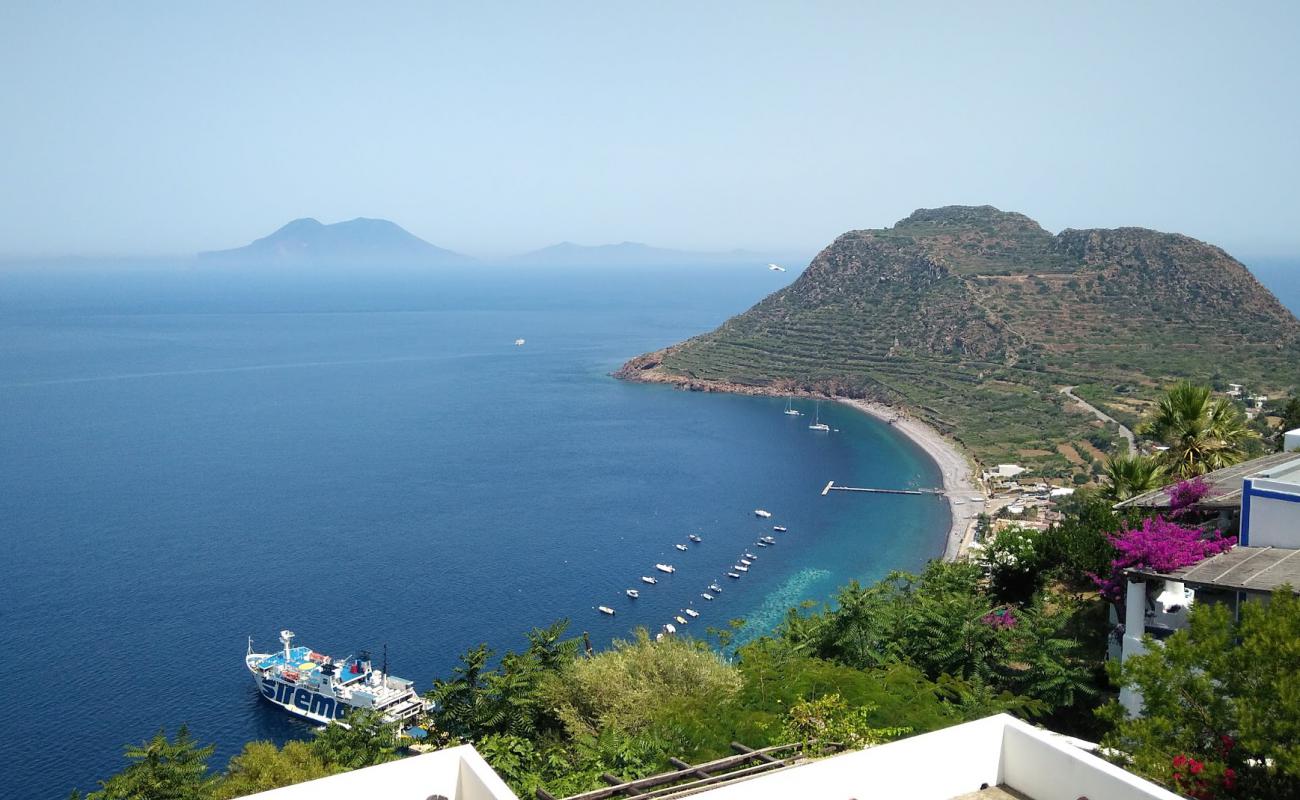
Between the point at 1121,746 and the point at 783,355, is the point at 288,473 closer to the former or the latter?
the point at 783,355

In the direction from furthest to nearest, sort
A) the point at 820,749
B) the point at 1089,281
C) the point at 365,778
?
the point at 1089,281 → the point at 820,749 → the point at 365,778

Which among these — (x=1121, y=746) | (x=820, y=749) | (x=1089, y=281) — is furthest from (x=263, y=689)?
(x=1089, y=281)

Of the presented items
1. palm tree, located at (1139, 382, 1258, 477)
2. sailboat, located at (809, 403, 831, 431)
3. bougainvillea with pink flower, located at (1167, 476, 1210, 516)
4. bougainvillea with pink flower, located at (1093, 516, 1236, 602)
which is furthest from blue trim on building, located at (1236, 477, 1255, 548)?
sailboat, located at (809, 403, 831, 431)

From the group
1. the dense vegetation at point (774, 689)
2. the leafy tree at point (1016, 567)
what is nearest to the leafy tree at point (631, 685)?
the dense vegetation at point (774, 689)

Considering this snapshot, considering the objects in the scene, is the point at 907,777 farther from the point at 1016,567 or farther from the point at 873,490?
the point at 873,490

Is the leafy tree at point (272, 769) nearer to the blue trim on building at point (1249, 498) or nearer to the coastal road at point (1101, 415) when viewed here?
the blue trim on building at point (1249, 498)
